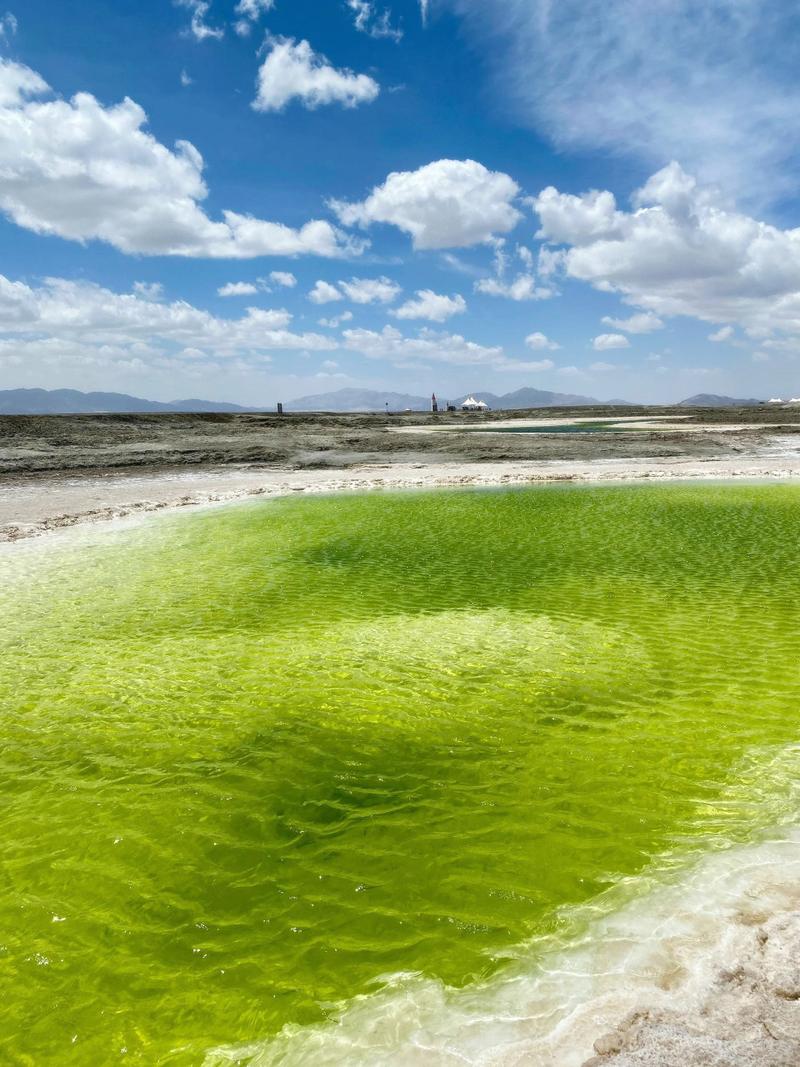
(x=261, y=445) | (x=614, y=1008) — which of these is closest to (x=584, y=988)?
(x=614, y=1008)

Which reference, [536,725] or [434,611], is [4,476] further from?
[536,725]

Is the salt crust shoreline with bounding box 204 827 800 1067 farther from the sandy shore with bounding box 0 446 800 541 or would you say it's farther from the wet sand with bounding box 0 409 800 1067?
the sandy shore with bounding box 0 446 800 541

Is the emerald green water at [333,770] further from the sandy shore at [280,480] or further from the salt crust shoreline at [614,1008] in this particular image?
the sandy shore at [280,480]

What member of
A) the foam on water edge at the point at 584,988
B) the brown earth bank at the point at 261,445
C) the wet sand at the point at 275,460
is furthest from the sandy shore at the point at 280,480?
the foam on water edge at the point at 584,988

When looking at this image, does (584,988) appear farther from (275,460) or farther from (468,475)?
Result: (275,460)

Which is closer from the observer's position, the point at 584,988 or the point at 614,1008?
the point at 614,1008

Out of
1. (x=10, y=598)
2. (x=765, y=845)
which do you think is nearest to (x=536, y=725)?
(x=765, y=845)
